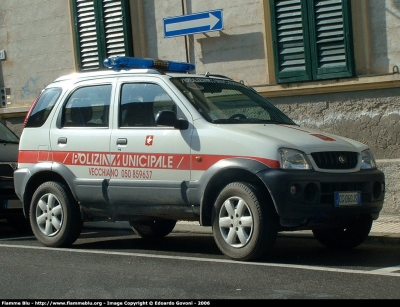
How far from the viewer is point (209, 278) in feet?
22.6

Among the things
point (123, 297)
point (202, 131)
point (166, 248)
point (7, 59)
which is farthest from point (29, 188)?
point (7, 59)

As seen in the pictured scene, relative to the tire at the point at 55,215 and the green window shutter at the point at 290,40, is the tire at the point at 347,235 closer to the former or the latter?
the tire at the point at 55,215

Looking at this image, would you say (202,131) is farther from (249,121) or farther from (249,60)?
(249,60)

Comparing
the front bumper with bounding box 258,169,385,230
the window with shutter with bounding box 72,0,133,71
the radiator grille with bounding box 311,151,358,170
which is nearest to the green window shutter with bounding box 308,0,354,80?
the window with shutter with bounding box 72,0,133,71

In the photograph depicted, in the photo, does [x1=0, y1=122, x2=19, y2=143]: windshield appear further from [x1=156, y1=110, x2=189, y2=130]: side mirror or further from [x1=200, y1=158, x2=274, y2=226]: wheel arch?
[x1=200, y1=158, x2=274, y2=226]: wheel arch

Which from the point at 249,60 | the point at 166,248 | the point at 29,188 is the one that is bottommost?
the point at 166,248

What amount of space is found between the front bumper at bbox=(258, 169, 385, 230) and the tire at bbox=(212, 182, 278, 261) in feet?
0.50

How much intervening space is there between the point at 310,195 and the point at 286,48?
5.77 meters

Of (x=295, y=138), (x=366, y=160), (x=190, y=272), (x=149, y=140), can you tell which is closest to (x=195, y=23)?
(x=149, y=140)

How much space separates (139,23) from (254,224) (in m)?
8.02

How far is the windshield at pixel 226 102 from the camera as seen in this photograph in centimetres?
829

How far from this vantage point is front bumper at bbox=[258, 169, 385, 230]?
741cm

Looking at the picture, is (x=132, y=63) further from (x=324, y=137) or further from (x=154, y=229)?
(x=324, y=137)

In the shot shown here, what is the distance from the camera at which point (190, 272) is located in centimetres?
726
